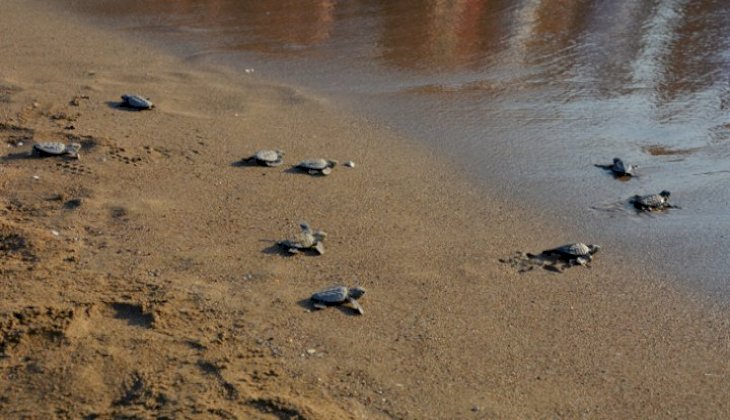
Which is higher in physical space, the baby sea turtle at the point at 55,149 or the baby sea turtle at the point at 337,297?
the baby sea turtle at the point at 55,149

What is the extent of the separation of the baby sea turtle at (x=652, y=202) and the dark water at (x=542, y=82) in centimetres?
11

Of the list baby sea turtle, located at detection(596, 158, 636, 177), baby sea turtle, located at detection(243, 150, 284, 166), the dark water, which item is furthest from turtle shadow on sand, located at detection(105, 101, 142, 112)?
baby sea turtle, located at detection(596, 158, 636, 177)

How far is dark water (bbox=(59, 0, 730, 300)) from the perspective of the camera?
5.18 metres

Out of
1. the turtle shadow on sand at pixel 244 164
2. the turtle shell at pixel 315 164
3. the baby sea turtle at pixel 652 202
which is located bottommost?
the baby sea turtle at pixel 652 202

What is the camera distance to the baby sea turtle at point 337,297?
146 inches

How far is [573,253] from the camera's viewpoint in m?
4.36

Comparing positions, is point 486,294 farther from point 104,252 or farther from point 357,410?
point 104,252

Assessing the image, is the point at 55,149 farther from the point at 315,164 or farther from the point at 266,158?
the point at 315,164

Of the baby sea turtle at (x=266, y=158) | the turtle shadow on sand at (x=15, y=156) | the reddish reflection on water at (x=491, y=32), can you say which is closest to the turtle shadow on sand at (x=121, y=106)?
the turtle shadow on sand at (x=15, y=156)

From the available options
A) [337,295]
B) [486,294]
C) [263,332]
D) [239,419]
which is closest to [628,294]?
[486,294]

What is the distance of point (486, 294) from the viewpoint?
4023 millimetres

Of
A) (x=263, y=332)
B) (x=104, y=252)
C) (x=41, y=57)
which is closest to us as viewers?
(x=263, y=332)

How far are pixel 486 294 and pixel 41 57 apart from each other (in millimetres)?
5655

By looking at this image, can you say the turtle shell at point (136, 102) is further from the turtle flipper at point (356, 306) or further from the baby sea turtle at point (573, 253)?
the baby sea turtle at point (573, 253)
